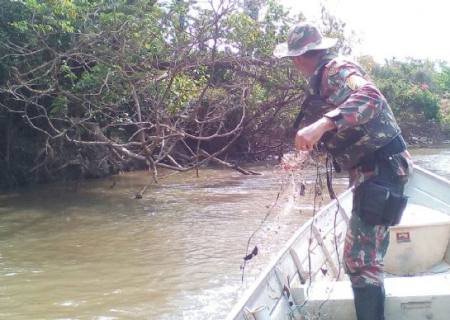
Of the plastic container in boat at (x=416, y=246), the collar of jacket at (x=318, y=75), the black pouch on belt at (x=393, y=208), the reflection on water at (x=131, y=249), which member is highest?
the collar of jacket at (x=318, y=75)

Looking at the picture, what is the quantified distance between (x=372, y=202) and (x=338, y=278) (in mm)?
1276

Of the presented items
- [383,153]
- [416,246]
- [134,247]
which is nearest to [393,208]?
[383,153]

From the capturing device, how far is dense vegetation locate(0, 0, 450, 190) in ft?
35.3

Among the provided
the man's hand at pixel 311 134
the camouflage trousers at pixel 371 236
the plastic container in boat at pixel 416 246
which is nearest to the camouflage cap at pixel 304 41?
the man's hand at pixel 311 134

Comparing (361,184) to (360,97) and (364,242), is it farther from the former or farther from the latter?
(360,97)

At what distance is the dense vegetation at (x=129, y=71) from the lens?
35.3ft

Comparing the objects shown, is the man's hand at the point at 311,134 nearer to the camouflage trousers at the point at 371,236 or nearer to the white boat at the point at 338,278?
the camouflage trousers at the point at 371,236

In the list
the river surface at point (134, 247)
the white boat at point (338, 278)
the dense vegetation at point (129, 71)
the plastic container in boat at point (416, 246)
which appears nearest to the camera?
the white boat at point (338, 278)

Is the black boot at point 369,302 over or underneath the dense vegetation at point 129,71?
underneath

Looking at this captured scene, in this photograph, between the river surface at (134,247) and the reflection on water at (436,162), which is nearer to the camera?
the river surface at (134,247)

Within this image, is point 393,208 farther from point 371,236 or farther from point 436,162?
point 436,162

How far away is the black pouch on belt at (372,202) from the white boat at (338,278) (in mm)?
564

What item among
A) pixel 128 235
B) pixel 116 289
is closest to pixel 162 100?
pixel 128 235

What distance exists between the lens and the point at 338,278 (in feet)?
12.6
